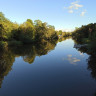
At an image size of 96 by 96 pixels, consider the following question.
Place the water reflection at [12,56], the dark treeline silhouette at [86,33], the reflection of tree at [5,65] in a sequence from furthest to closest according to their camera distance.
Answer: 1. the dark treeline silhouette at [86,33]
2. the water reflection at [12,56]
3. the reflection of tree at [5,65]

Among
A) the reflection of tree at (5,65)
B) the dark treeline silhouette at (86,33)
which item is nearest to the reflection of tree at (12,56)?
the reflection of tree at (5,65)

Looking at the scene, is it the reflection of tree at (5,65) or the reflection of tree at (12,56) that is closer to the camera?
the reflection of tree at (5,65)

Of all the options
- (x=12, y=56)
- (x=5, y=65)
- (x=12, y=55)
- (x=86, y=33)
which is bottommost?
(x=5, y=65)

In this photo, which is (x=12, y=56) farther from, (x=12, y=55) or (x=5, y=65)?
(x=5, y=65)

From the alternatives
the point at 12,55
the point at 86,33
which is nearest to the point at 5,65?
the point at 12,55

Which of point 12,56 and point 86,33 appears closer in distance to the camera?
point 12,56

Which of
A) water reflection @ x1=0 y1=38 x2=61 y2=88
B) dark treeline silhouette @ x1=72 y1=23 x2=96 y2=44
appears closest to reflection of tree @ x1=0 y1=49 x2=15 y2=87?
water reflection @ x1=0 y1=38 x2=61 y2=88

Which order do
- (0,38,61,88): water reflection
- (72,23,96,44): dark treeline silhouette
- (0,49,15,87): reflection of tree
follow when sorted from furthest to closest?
(72,23,96,44): dark treeline silhouette, (0,38,61,88): water reflection, (0,49,15,87): reflection of tree

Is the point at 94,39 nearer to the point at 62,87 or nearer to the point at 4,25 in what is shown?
the point at 62,87

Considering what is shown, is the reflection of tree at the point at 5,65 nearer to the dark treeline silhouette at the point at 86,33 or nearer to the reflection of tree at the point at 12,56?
the reflection of tree at the point at 12,56

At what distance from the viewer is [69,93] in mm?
7098

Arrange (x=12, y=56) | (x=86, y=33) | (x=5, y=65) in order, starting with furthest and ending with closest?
(x=86, y=33), (x=12, y=56), (x=5, y=65)

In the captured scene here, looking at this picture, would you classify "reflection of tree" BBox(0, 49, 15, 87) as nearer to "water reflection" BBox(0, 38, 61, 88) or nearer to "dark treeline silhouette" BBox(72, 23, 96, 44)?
"water reflection" BBox(0, 38, 61, 88)

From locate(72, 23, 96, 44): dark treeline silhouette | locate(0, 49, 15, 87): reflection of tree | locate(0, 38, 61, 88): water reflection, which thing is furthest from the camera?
locate(72, 23, 96, 44): dark treeline silhouette
